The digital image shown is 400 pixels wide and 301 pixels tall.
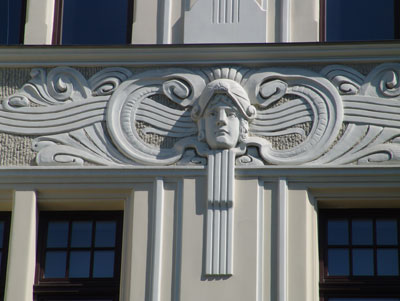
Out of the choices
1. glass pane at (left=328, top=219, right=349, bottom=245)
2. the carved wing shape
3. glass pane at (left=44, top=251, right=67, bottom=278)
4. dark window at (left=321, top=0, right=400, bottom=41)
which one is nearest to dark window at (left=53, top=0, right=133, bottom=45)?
the carved wing shape

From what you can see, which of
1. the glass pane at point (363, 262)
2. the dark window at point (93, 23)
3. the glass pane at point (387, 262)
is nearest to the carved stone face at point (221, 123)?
the dark window at point (93, 23)

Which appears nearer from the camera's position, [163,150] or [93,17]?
[163,150]

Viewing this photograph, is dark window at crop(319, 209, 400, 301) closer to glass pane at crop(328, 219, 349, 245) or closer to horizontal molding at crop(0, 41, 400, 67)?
glass pane at crop(328, 219, 349, 245)

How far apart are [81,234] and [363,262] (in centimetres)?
280

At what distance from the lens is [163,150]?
15578 mm

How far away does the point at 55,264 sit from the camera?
50.8 feet

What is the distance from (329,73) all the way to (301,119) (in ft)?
1.93

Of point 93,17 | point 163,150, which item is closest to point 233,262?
point 163,150

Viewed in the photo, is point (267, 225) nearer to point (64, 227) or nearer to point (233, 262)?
point (233, 262)

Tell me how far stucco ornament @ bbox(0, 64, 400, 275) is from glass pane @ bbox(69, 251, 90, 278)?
0.91 meters

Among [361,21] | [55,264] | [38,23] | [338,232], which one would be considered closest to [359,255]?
[338,232]

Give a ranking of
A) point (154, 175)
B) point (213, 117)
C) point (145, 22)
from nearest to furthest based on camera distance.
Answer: point (154, 175), point (213, 117), point (145, 22)

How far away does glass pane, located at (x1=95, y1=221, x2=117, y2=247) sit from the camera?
1552cm

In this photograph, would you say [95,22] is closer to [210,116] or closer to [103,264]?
[210,116]
